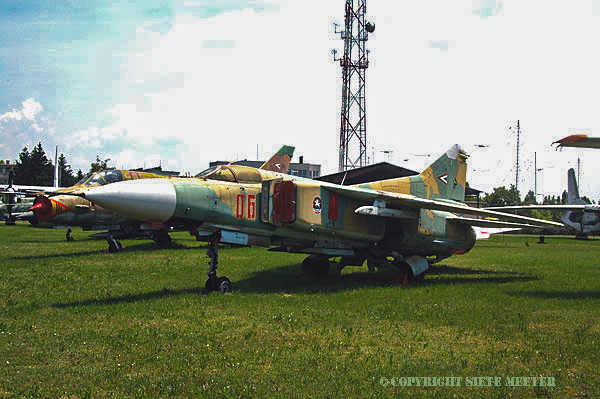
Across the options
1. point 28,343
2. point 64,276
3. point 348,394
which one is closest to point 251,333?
point 348,394

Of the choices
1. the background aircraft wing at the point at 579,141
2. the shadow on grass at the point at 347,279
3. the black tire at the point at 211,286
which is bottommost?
the shadow on grass at the point at 347,279

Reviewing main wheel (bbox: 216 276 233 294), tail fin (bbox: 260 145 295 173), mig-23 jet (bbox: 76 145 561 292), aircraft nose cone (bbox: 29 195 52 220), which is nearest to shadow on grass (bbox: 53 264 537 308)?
main wheel (bbox: 216 276 233 294)

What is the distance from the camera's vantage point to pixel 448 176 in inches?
644

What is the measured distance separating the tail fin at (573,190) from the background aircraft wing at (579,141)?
111ft

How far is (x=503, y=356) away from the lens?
21.4 feet

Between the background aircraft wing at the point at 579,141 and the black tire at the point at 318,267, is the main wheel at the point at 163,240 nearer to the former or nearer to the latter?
the black tire at the point at 318,267

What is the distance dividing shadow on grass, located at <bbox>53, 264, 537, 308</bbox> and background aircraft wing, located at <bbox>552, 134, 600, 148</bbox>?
16.7 feet

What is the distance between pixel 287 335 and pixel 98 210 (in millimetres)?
14561

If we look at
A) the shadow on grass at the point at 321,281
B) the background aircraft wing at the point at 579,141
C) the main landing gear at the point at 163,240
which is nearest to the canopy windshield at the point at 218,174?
the shadow on grass at the point at 321,281

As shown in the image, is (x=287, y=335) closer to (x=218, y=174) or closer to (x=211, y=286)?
(x=211, y=286)

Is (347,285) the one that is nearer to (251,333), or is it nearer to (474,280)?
(474,280)

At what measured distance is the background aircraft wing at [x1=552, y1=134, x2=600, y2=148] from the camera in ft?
30.6

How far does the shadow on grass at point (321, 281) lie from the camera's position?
415 inches

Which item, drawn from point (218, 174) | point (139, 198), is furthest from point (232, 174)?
point (139, 198)
